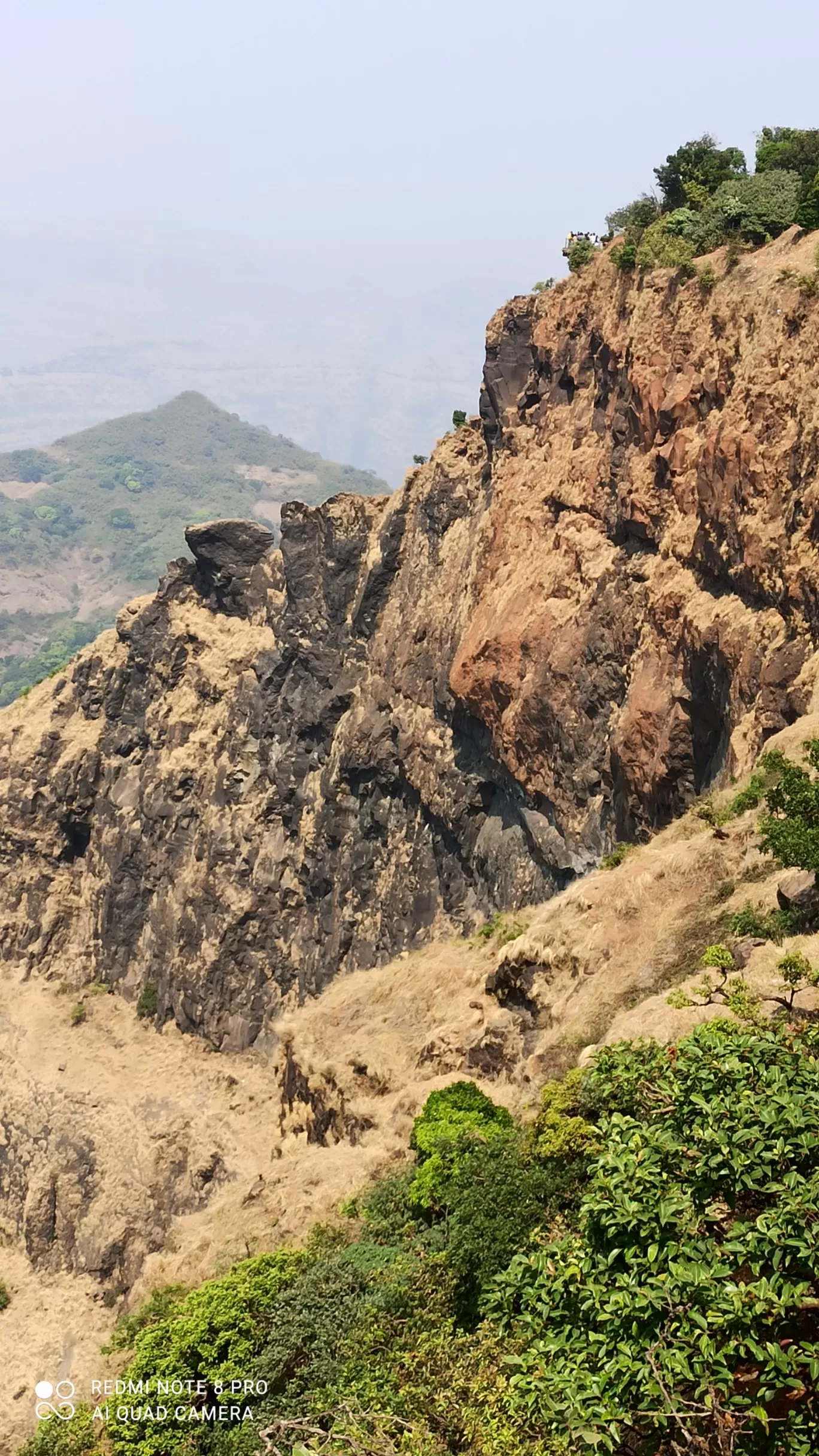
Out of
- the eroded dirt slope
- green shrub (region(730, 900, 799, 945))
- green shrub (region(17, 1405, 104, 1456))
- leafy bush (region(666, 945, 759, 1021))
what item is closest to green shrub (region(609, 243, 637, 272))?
the eroded dirt slope

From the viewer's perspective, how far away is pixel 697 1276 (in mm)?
9016

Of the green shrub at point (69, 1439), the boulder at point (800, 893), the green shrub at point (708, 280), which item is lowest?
the green shrub at point (69, 1439)

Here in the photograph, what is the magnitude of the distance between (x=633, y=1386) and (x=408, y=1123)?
54.7 feet

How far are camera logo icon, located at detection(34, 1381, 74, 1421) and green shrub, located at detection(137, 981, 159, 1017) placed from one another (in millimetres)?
18464

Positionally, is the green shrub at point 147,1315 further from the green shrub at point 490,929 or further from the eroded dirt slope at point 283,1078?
the green shrub at point 490,929

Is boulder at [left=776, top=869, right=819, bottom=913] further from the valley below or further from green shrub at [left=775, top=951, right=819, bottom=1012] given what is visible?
green shrub at [left=775, top=951, right=819, bottom=1012]

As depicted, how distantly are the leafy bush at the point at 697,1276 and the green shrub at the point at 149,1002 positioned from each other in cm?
4332

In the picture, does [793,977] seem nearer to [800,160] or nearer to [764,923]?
[764,923]

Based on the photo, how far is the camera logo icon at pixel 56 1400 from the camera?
21375 millimetres

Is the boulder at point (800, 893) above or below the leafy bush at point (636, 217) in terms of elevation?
below

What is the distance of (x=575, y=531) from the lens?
3609 cm

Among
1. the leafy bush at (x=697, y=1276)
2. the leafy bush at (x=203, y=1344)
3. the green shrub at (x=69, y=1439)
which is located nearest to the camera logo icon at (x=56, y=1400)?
the green shrub at (x=69, y=1439)

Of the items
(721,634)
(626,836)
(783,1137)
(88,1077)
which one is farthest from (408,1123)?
(88,1077)

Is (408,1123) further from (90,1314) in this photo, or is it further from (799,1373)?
(90,1314)
